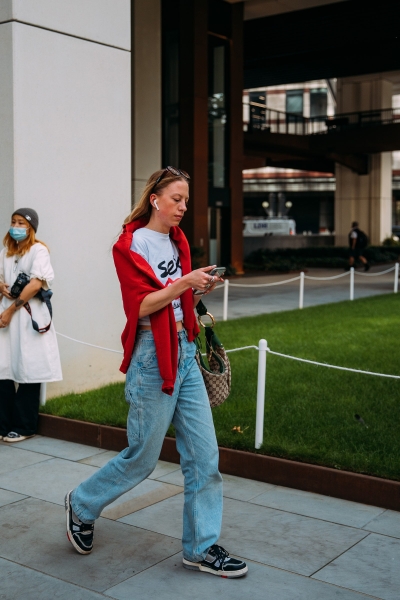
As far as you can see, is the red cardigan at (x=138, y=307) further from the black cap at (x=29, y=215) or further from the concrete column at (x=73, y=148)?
the concrete column at (x=73, y=148)

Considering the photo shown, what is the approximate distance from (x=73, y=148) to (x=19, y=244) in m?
1.60

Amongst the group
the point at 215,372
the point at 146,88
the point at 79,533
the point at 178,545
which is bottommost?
the point at 178,545

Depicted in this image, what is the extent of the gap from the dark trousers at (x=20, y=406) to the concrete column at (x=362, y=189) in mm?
39351

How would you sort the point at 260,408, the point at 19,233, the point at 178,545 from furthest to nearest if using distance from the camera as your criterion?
the point at 19,233, the point at 260,408, the point at 178,545

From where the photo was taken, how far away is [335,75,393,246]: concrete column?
44.1 meters

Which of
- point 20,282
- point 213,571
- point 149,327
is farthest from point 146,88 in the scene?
point 213,571

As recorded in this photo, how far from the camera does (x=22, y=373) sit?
6.94 m

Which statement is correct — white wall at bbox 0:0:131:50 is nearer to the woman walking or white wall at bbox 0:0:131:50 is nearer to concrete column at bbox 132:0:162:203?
the woman walking

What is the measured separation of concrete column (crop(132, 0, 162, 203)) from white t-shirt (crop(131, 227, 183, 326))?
67.8ft

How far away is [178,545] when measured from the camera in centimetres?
463

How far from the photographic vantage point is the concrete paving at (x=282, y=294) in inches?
688

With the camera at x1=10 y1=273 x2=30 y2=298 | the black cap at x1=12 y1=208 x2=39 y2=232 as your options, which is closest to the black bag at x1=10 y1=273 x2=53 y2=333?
the camera at x1=10 y1=273 x2=30 y2=298

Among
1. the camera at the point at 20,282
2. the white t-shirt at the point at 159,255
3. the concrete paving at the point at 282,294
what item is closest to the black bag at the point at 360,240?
the concrete paving at the point at 282,294

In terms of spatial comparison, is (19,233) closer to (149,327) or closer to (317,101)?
(149,327)
